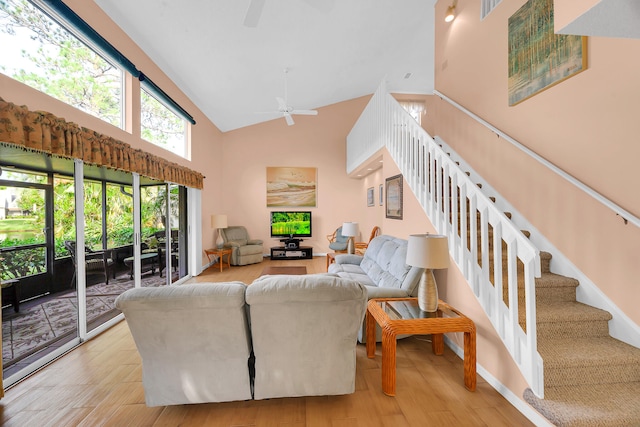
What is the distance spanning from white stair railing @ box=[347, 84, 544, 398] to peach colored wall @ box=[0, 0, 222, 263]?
3.54 metres

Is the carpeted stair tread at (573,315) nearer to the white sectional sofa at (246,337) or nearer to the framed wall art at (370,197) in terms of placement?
the white sectional sofa at (246,337)

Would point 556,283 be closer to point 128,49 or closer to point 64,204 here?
point 64,204

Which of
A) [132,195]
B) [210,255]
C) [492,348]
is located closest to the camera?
[492,348]

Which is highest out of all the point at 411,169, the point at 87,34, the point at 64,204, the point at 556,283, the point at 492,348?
the point at 87,34

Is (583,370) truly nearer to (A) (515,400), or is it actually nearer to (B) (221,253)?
(A) (515,400)

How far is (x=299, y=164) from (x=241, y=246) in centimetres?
284

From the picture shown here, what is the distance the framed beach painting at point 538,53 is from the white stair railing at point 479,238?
98 centimetres

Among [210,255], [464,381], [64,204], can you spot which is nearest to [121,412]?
[64,204]

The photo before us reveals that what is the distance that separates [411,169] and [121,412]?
3.42 metres

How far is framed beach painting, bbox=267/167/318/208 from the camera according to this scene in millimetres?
7598

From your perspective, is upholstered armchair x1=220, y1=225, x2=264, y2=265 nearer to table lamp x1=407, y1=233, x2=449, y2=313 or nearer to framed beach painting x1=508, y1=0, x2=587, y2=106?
table lamp x1=407, y1=233, x2=449, y2=313

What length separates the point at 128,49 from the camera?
133 inches

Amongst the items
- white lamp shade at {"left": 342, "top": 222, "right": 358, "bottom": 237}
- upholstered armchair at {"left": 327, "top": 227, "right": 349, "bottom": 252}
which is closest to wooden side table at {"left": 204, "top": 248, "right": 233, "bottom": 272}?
upholstered armchair at {"left": 327, "top": 227, "right": 349, "bottom": 252}

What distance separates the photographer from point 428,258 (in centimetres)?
205
